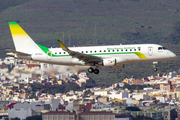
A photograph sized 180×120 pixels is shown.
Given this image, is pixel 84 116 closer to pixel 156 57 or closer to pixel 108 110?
pixel 108 110

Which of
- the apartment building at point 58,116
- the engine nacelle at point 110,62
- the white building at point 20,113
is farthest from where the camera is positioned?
the white building at point 20,113

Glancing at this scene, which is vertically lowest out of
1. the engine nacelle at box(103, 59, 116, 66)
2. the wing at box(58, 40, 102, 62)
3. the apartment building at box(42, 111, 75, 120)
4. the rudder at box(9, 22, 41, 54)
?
the apartment building at box(42, 111, 75, 120)

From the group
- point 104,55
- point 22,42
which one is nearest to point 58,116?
point 22,42

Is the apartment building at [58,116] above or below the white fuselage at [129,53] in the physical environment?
below

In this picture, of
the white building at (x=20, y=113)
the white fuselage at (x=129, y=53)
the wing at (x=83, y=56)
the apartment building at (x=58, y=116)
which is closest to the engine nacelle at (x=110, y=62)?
the white fuselage at (x=129, y=53)

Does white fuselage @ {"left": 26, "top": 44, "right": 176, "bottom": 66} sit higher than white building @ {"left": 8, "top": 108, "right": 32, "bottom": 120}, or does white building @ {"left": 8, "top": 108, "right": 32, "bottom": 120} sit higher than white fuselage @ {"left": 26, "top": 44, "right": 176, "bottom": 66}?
white fuselage @ {"left": 26, "top": 44, "right": 176, "bottom": 66}

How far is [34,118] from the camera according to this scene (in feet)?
539

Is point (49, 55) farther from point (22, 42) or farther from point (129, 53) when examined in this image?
point (129, 53)

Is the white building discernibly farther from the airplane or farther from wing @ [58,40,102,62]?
wing @ [58,40,102,62]

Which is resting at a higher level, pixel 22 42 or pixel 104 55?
pixel 22 42

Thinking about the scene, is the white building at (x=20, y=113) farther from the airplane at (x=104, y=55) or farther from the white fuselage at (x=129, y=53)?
the white fuselage at (x=129, y=53)

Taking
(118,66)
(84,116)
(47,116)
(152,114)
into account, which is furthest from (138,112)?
(118,66)

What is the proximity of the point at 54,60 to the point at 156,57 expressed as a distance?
14132mm

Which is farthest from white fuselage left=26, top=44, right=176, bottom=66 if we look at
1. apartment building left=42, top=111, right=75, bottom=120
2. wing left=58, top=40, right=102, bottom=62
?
apartment building left=42, top=111, right=75, bottom=120
